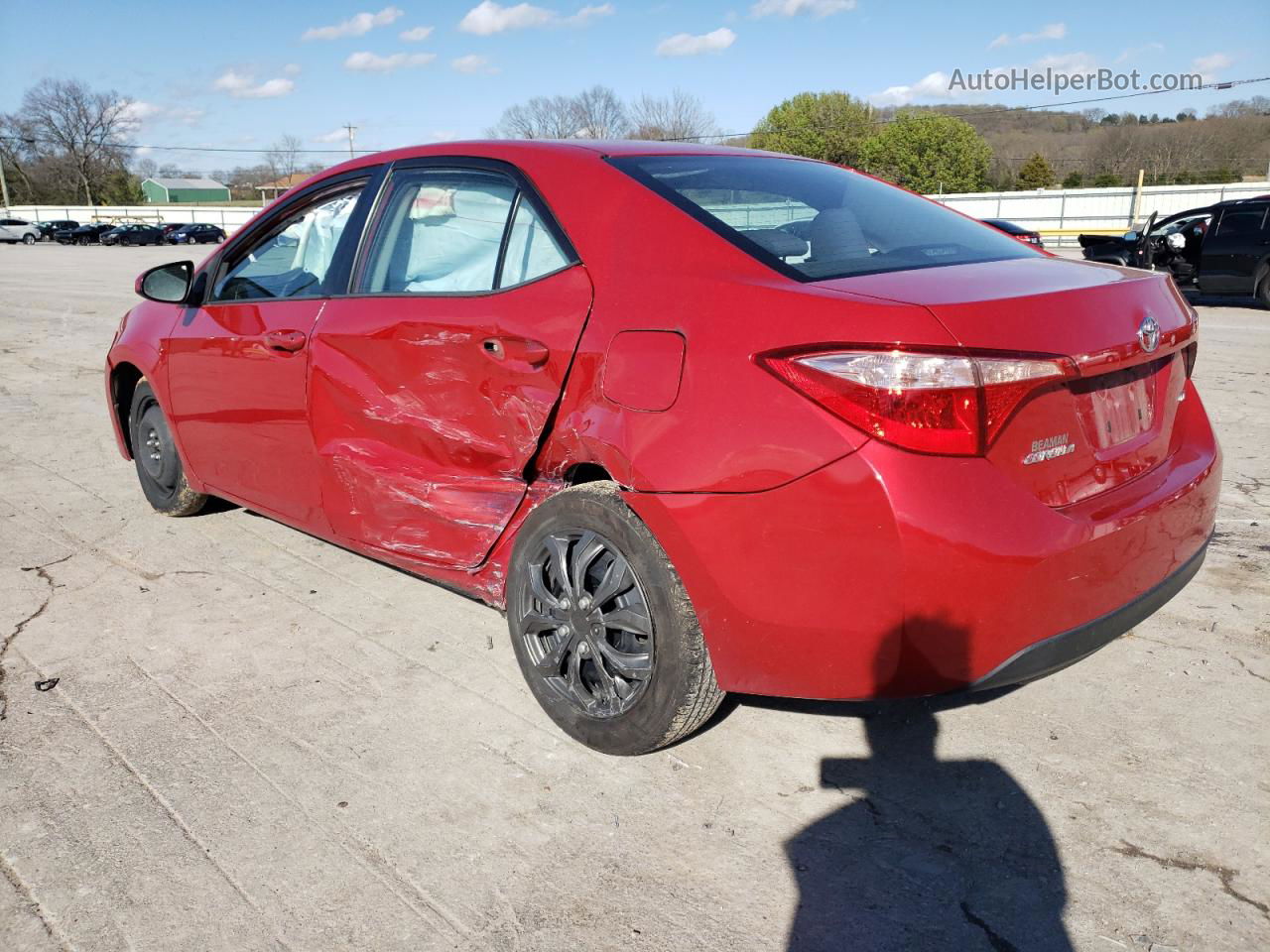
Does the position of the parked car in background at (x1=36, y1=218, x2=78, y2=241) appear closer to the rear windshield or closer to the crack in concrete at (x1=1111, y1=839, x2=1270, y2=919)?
the rear windshield

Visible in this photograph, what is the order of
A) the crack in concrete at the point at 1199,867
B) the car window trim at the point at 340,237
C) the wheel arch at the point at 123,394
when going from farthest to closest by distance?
the wheel arch at the point at 123,394 → the car window trim at the point at 340,237 → the crack in concrete at the point at 1199,867

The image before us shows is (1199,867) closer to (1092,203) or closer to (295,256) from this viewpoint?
(295,256)

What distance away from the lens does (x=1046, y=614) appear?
89.6 inches

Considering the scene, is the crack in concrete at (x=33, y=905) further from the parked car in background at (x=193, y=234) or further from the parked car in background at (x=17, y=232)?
the parked car in background at (x=17, y=232)

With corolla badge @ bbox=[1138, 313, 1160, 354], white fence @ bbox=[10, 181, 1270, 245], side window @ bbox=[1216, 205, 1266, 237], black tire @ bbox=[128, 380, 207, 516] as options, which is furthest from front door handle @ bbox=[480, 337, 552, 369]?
white fence @ bbox=[10, 181, 1270, 245]

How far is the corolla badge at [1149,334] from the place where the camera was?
2520 millimetres

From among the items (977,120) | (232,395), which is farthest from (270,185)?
(232,395)

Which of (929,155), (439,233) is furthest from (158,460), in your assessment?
(929,155)

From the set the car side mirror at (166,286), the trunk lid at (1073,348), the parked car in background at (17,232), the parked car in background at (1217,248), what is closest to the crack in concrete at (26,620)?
the car side mirror at (166,286)

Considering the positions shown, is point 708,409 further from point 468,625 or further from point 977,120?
point 977,120

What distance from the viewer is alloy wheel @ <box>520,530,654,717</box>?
265cm

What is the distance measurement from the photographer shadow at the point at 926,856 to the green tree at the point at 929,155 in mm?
77224

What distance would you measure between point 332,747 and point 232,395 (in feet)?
5.92

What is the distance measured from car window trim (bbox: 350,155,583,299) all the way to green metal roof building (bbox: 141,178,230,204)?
126775 mm
